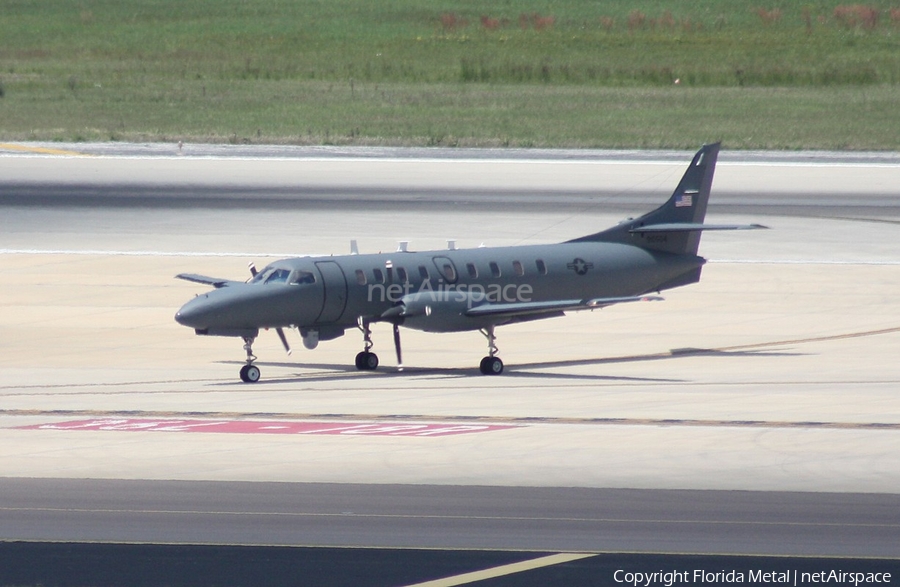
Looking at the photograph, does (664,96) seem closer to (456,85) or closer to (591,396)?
(456,85)

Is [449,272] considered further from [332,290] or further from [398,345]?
[332,290]

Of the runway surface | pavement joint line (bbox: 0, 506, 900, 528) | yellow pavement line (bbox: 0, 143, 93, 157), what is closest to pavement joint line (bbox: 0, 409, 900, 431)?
the runway surface

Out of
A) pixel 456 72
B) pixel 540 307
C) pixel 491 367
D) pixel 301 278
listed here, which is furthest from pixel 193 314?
pixel 456 72

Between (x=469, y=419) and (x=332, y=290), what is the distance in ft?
20.6

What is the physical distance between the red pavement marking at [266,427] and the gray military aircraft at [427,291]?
4472mm

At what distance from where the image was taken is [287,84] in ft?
303

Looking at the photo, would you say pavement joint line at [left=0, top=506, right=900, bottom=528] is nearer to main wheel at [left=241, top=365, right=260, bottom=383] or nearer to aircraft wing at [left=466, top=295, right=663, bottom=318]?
main wheel at [left=241, top=365, right=260, bottom=383]

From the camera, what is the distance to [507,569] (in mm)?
14680

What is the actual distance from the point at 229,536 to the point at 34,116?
67546 mm

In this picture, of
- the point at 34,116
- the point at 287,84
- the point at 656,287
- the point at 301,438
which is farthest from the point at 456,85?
the point at 301,438

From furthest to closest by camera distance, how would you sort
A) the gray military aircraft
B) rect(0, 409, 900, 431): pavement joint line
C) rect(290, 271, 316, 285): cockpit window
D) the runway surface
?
rect(290, 271, 316, 285): cockpit window, the gray military aircraft, rect(0, 409, 900, 431): pavement joint line, the runway surface

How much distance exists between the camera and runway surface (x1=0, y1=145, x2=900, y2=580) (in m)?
16.9

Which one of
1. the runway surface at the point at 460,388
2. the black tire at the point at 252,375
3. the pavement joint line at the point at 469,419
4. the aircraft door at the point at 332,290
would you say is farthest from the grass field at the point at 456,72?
the pavement joint line at the point at 469,419

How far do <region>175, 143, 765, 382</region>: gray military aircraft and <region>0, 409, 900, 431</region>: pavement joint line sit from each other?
366cm
